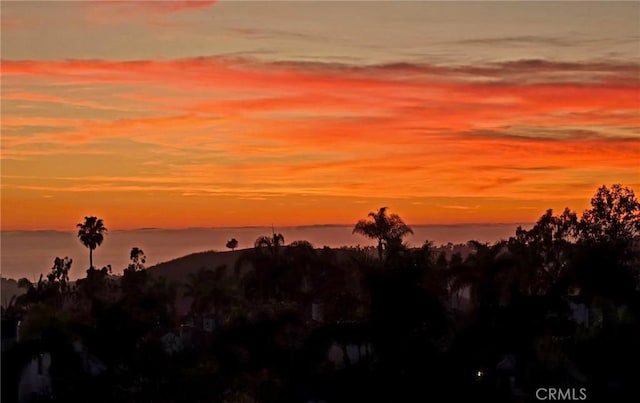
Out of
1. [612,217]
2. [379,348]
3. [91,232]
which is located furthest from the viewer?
[91,232]

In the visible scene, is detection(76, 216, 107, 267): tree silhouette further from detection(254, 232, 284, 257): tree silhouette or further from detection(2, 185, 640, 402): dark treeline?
detection(2, 185, 640, 402): dark treeline

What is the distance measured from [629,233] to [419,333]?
39788 millimetres

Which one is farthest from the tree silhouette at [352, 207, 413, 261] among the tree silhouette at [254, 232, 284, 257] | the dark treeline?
the dark treeline

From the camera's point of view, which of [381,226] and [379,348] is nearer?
[379,348]

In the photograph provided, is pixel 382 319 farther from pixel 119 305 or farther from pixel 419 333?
pixel 119 305

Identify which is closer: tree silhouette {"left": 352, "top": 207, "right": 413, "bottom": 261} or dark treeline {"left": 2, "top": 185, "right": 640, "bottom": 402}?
dark treeline {"left": 2, "top": 185, "right": 640, "bottom": 402}

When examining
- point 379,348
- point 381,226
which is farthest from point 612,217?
point 379,348

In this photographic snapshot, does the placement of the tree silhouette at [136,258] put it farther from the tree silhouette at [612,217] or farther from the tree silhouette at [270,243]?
the tree silhouette at [612,217]

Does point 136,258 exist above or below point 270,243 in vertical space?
above

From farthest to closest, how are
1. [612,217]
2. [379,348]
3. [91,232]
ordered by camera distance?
[91,232]
[612,217]
[379,348]

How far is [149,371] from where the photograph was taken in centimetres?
3791

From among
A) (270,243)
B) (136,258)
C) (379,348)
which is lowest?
(379,348)

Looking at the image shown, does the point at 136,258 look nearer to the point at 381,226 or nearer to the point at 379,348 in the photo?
the point at 381,226

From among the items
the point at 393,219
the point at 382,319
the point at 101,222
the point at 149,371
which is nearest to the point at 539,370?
the point at 382,319
